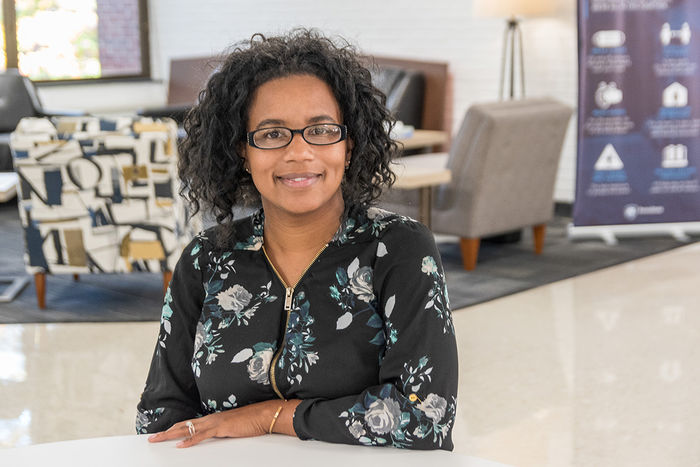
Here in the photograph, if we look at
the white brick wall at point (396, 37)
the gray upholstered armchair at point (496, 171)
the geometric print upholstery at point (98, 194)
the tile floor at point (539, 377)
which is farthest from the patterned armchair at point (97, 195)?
the white brick wall at point (396, 37)

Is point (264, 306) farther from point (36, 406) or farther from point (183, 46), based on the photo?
point (183, 46)

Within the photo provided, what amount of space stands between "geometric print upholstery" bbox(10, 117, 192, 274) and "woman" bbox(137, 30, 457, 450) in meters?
3.11

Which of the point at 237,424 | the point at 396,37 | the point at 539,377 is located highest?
the point at 396,37

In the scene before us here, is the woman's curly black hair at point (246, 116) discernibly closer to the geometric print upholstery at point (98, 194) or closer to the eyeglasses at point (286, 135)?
the eyeglasses at point (286, 135)

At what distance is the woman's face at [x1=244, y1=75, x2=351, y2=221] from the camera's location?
161cm

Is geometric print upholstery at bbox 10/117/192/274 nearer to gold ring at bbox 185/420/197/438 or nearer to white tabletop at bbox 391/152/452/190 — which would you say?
white tabletop at bbox 391/152/452/190

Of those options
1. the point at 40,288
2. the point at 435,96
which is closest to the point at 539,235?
the point at 435,96

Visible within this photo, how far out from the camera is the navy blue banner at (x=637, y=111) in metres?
6.21

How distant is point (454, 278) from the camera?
5484 millimetres

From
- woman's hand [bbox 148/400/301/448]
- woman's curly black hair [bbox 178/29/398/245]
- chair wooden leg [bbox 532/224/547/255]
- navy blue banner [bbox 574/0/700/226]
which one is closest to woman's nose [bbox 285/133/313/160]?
woman's curly black hair [bbox 178/29/398/245]

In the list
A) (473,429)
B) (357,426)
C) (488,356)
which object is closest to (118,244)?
(488,356)

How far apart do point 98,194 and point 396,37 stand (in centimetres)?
410

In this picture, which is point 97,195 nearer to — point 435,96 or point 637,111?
point 637,111

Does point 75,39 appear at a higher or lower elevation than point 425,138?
higher
